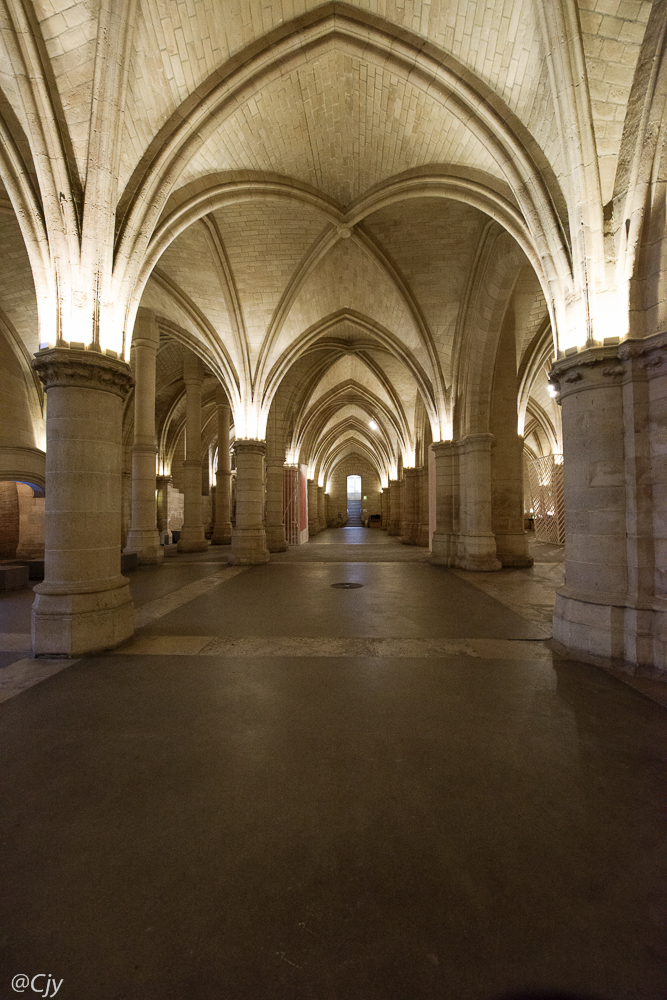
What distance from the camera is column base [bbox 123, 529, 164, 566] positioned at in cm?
1239

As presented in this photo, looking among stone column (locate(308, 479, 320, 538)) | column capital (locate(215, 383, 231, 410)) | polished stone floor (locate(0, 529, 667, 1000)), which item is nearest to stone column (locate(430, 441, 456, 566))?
polished stone floor (locate(0, 529, 667, 1000))

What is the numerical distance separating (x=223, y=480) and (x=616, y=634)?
1591cm

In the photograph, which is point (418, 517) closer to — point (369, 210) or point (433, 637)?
point (369, 210)

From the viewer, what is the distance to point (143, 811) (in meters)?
2.12

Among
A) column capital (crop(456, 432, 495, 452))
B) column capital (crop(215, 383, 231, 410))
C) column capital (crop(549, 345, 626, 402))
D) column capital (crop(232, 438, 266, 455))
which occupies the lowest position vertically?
column capital (crop(549, 345, 626, 402))

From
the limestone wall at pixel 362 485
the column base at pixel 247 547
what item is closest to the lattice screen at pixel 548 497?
the column base at pixel 247 547

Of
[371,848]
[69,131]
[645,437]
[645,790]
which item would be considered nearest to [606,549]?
[645,437]

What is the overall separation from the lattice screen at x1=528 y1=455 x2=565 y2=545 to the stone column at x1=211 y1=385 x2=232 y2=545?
42.3ft

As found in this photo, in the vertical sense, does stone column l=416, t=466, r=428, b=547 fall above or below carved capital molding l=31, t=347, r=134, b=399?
below

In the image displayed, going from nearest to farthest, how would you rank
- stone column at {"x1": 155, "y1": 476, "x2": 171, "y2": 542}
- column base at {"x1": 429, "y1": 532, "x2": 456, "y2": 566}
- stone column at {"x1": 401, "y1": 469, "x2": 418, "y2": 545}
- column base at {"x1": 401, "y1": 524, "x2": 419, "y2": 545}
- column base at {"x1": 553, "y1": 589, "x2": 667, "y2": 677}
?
Answer: column base at {"x1": 553, "y1": 589, "x2": 667, "y2": 677} → column base at {"x1": 429, "y1": 532, "x2": 456, "y2": 566} → column base at {"x1": 401, "y1": 524, "x2": 419, "y2": 545} → stone column at {"x1": 401, "y1": 469, "x2": 418, "y2": 545} → stone column at {"x1": 155, "y1": 476, "x2": 171, "y2": 542}

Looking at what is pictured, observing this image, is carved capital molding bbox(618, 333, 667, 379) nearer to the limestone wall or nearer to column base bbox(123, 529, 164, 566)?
column base bbox(123, 529, 164, 566)

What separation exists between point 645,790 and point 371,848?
5.06 ft

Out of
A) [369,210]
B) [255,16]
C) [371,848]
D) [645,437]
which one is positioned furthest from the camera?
[369,210]

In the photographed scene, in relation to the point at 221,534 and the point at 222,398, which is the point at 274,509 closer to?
the point at 221,534
